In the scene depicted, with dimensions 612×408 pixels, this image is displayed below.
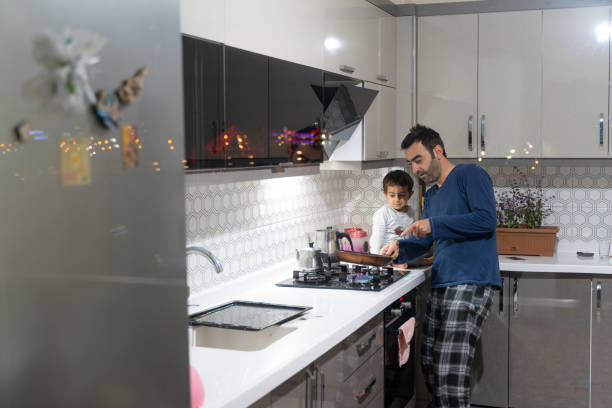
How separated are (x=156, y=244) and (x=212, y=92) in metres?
1.11

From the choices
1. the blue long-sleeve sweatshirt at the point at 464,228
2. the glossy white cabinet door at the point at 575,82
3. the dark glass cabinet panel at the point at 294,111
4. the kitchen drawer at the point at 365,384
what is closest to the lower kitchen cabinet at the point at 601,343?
the glossy white cabinet door at the point at 575,82

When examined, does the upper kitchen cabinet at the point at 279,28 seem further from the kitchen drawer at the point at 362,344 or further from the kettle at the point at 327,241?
the kitchen drawer at the point at 362,344

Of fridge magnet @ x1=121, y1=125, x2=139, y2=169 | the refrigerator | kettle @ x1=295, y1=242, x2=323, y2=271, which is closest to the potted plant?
kettle @ x1=295, y1=242, x2=323, y2=271

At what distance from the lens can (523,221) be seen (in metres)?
4.28

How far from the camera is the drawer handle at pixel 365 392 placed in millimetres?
A: 2676

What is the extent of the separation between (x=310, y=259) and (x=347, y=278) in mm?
236

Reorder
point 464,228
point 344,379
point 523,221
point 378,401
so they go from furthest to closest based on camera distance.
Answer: point 523,221, point 464,228, point 378,401, point 344,379

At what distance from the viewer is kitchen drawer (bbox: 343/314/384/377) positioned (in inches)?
101

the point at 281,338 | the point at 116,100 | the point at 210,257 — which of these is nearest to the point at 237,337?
the point at 281,338

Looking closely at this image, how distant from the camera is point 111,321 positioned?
0.99m

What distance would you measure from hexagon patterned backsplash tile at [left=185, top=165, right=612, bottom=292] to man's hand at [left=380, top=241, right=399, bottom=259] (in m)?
0.52

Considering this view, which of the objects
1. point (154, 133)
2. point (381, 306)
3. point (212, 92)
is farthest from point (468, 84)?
point (154, 133)

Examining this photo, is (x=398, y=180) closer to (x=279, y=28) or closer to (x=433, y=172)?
(x=433, y=172)

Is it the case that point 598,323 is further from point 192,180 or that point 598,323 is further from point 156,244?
point 156,244
